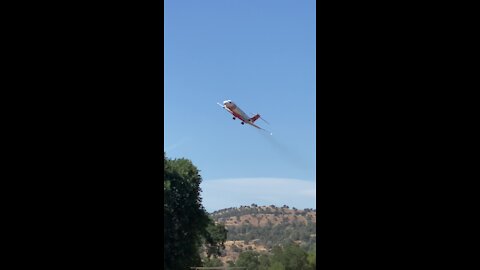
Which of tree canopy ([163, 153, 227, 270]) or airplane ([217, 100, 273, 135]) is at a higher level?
airplane ([217, 100, 273, 135])

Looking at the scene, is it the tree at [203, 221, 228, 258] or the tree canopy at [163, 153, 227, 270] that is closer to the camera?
the tree canopy at [163, 153, 227, 270]

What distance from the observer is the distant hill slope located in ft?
64.7

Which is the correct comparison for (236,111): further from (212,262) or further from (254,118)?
(212,262)

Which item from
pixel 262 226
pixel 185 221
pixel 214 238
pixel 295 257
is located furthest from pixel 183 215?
pixel 262 226

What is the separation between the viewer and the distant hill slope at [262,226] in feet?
64.7

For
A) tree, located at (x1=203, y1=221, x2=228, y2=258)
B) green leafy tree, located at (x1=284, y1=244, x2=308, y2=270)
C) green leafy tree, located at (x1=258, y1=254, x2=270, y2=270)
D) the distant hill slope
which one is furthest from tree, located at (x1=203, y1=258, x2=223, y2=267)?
the distant hill slope

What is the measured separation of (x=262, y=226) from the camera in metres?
20.6

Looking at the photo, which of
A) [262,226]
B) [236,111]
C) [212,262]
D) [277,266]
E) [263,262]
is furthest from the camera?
[262,226]

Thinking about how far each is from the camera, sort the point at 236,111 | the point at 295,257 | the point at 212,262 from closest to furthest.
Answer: the point at 295,257 → the point at 212,262 → the point at 236,111

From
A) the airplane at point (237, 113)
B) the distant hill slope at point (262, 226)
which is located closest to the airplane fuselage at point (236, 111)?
the airplane at point (237, 113)

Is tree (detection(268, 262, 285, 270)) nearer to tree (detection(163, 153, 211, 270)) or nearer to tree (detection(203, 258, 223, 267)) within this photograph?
tree (detection(203, 258, 223, 267))

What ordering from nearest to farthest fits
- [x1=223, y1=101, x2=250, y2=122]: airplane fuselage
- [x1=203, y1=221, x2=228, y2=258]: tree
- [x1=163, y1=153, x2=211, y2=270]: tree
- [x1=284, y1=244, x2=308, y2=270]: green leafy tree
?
[x1=284, y1=244, x2=308, y2=270]: green leafy tree → [x1=163, y1=153, x2=211, y2=270]: tree → [x1=203, y1=221, x2=228, y2=258]: tree → [x1=223, y1=101, x2=250, y2=122]: airplane fuselage
